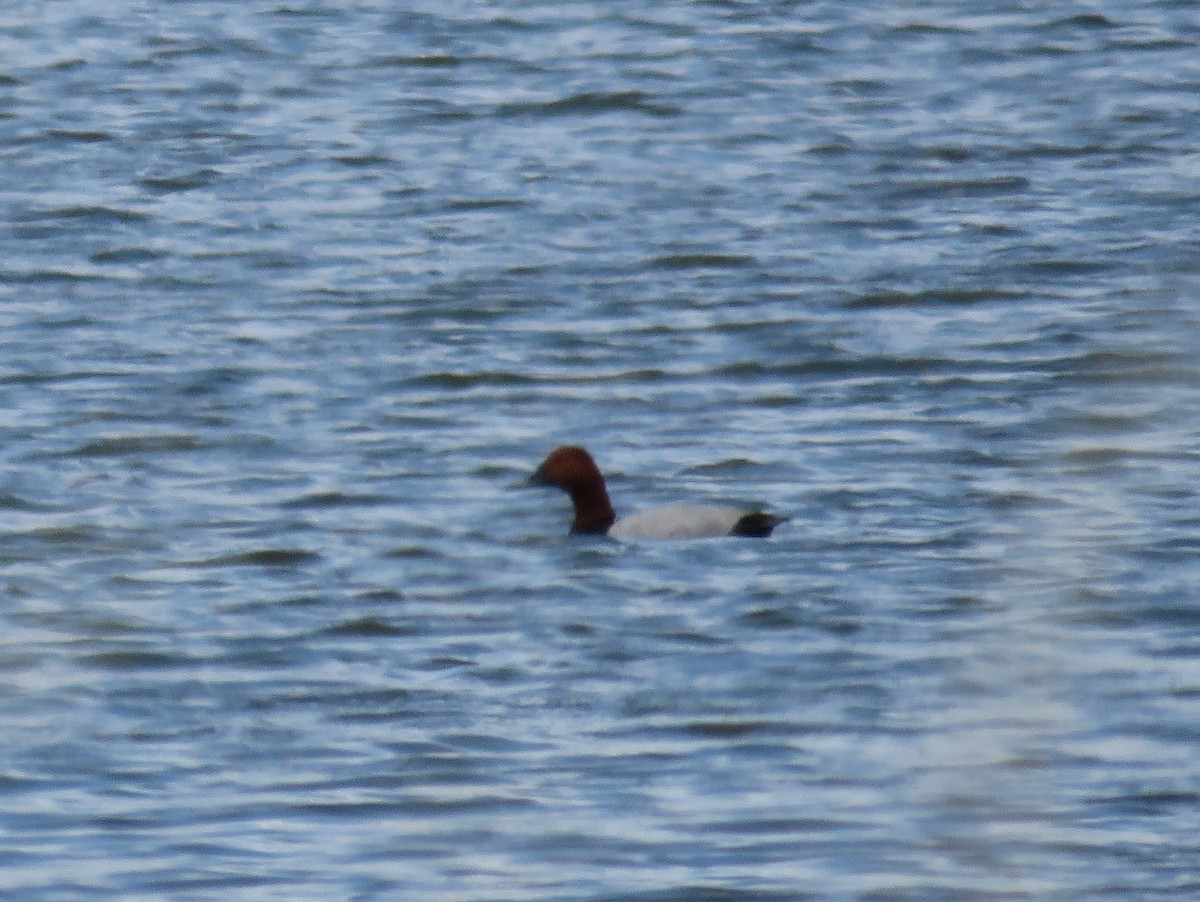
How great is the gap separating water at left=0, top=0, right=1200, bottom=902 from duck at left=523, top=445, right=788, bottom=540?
4.2 inches

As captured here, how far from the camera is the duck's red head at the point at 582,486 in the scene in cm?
1029

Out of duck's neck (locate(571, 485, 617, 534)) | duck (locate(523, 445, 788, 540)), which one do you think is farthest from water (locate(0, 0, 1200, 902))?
duck's neck (locate(571, 485, 617, 534))

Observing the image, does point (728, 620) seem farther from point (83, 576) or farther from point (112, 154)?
point (112, 154)

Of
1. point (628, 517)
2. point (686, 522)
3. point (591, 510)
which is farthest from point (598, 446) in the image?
point (686, 522)

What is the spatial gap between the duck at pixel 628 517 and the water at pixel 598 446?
4.2 inches

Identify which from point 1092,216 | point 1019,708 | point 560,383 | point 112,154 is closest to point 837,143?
point 1092,216

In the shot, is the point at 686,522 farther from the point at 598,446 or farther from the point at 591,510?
the point at 598,446

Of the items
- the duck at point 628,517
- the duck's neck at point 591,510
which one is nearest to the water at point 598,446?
the duck at point 628,517

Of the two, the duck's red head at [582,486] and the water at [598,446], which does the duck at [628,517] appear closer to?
the duck's red head at [582,486]

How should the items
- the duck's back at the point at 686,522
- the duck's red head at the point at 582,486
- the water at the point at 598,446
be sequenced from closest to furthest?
the water at the point at 598,446 → the duck's back at the point at 686,522 → the duck's red head at the point at 582,486

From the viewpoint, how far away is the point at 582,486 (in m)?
10.3

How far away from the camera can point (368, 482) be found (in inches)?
433

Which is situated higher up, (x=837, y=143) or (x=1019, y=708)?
(x=1019, y=708)

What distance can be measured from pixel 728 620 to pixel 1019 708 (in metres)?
6.45
